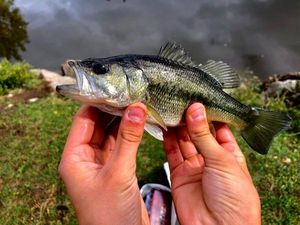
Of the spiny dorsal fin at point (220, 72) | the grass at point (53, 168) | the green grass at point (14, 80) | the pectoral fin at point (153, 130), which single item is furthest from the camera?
the green grass at point (14, 80)

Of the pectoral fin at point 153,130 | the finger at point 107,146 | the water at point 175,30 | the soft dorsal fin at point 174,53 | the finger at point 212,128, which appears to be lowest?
the finger at point 107,146

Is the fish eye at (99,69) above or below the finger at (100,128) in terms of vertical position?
above

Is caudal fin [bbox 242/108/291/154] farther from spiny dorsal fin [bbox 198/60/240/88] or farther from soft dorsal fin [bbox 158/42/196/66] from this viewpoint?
soft dorsal fin [bbox 158/42/196/66]

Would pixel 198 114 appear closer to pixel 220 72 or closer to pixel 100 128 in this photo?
pixel 220 72

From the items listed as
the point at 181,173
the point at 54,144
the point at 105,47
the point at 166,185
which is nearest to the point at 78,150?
the point at 181,173

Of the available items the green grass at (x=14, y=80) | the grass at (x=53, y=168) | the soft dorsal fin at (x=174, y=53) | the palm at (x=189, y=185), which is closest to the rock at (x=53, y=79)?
the green grass at (x=14, y=80)

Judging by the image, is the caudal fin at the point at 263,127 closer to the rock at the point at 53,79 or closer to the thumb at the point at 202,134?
the thumb at the point at 202,134

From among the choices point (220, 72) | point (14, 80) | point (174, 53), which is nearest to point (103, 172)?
point (174, 53)
